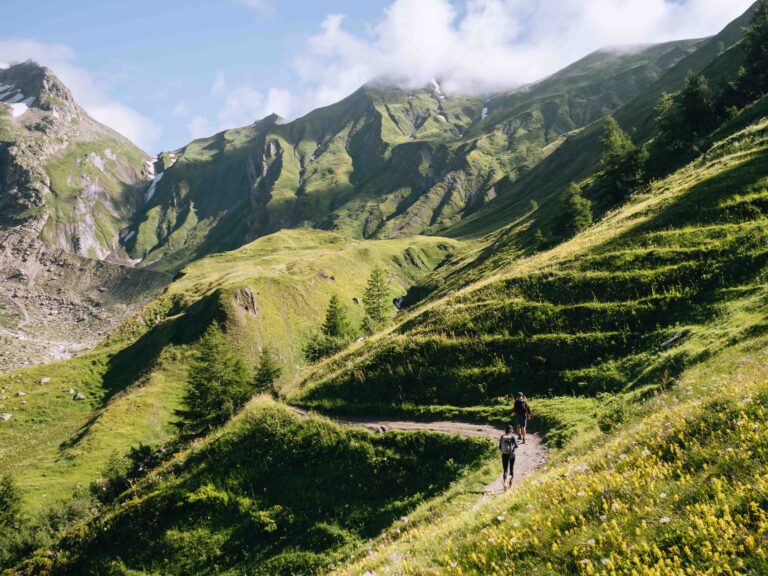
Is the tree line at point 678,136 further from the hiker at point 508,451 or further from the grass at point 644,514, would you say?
the grass at point 644,514

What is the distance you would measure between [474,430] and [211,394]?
4996 centimetres

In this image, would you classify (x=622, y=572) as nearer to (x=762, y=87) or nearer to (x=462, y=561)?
(x=462, y=561)

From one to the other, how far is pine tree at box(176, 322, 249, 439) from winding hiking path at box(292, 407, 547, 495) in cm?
3321

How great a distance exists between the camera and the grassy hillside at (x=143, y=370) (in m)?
76.4

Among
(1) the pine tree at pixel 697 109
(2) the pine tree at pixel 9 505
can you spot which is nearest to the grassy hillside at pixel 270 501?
(2) the pine tree at pixel 9 505

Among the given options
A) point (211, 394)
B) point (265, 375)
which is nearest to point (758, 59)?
point (265, 375)

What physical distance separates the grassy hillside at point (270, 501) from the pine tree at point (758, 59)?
92892mm

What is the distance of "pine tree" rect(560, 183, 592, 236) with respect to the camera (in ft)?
244

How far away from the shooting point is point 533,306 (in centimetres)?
3538

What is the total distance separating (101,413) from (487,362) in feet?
292

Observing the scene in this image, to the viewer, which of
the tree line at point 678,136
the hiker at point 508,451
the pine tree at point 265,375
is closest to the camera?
the hiker at point 508,451

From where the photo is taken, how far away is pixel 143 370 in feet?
358

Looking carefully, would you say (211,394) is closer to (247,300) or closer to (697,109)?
(247,300)

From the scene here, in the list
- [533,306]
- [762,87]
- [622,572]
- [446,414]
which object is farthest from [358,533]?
[762,87]
